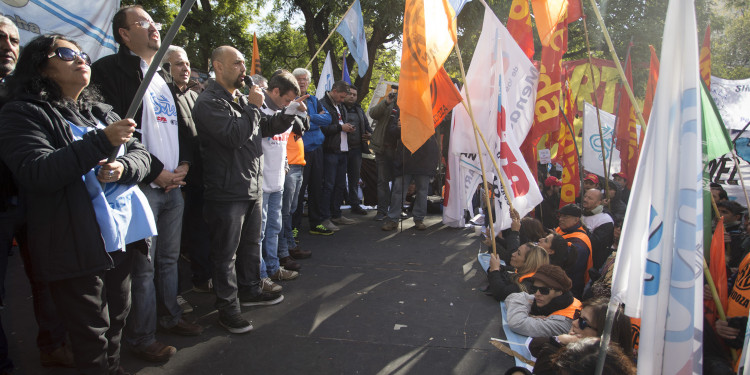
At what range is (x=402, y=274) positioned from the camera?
467cm

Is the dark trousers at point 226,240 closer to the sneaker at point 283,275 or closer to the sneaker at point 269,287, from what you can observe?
the sneaker at point 269,287

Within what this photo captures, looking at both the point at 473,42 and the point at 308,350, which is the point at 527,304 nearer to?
the point at 308,350

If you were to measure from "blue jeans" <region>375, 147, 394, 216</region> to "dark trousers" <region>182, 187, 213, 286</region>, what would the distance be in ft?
11.4

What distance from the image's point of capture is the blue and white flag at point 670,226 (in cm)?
173

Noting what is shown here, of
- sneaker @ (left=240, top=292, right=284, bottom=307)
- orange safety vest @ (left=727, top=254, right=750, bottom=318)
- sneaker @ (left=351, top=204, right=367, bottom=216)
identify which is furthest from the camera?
sneaker @ (left=351, top=204, right=367, bottom=216)

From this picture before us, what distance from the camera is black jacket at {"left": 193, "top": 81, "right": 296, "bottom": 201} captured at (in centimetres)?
306

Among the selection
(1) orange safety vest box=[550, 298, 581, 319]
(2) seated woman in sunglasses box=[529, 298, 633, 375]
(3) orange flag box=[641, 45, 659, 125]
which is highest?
(3) orange flag box=[641, 45, 659, 125]

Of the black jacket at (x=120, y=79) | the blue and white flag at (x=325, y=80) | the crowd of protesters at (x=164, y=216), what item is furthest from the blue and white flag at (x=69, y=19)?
the blue and white flag at (x=325, y=80)

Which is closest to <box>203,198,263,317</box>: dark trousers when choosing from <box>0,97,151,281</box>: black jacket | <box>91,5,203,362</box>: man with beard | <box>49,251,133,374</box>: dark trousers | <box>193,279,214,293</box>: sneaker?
<box>91,5,203,362</box>: man with beard


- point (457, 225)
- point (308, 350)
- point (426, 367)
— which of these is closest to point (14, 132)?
point (308, 350)

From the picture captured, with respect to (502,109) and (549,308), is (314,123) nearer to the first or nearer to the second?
(502,109)

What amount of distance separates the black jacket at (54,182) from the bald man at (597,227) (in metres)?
4.16

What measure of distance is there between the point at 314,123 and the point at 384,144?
164 centimetres

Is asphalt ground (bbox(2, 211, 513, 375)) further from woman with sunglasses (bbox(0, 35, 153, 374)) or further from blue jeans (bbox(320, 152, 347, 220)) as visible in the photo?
blue jeans (bbox(320, 152, 347, 220))
